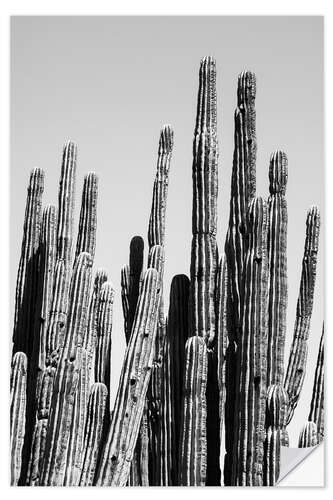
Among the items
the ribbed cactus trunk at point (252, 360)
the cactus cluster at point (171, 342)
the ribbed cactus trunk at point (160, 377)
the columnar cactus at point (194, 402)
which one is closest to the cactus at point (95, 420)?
the cactus cluster at point (171, 342)

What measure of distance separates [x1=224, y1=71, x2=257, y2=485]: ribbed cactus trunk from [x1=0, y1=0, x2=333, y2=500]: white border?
0.70m

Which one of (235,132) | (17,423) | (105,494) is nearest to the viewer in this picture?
(105,494)

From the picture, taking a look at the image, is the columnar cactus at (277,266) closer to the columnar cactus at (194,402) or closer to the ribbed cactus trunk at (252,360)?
the ribbed cactus trunk at (252,360)

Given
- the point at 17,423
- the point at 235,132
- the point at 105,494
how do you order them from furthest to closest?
1. the point at 235,132
2. the point at 17,423
3. the point at 105,494

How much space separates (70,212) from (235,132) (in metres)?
1.49

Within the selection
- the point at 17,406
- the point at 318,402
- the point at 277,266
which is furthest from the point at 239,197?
the point at 17,406

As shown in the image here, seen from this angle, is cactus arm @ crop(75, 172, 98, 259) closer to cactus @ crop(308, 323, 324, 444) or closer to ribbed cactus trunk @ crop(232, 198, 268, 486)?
ribbed cactus trunk @ crop(232, 198, 268, 486)

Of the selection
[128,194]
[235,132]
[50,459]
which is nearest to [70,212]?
[128,194]

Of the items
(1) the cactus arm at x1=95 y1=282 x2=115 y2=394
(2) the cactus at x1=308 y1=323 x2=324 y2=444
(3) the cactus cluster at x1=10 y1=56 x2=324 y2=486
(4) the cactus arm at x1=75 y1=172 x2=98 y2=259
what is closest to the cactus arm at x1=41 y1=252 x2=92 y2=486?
(3) the cactus cluster at x1=10 y1=56 x2=324 y2=486

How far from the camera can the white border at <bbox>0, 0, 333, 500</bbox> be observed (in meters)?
8.45

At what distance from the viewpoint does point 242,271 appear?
9.28 meters

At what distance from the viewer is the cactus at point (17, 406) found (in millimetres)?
8984
